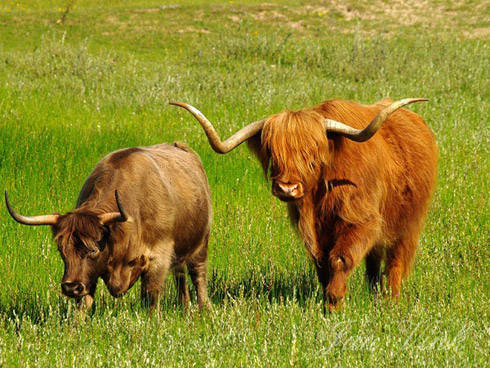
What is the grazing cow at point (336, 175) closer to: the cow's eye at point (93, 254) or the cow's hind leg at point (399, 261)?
the cow's hind leg at point (399, 261)

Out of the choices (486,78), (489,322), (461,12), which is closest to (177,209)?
(489,322)

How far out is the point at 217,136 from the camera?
5.82 meters

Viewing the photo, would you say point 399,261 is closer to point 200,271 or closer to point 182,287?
point 200,271

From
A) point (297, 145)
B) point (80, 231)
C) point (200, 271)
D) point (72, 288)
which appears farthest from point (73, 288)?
point (297, 145)

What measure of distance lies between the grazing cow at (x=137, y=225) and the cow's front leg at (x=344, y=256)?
119 cm

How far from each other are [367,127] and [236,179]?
3.94 m

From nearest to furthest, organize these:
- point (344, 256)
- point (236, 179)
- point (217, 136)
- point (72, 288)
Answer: point (72, 288)
point (217, 136)
point (344, 256)
point (236, 179)

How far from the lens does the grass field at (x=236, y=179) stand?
4.72 m

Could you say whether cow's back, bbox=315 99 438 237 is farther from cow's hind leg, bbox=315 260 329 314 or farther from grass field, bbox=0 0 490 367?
grass field, bbox=0 0 490 367

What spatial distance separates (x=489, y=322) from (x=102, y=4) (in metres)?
27.3

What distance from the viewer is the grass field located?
4723mm

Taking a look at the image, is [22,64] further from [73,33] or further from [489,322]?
[489,322]

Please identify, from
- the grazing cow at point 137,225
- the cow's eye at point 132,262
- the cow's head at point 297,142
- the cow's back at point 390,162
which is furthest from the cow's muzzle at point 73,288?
the cow's back at point 390,162

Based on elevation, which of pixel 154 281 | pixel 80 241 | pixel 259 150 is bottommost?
pixel 154 281
